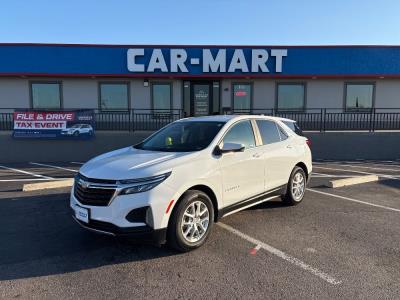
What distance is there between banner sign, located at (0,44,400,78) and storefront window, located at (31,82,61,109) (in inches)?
47.2

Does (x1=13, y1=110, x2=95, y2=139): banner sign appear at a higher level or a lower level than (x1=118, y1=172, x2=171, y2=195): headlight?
higher

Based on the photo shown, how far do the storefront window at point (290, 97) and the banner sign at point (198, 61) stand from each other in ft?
3.61

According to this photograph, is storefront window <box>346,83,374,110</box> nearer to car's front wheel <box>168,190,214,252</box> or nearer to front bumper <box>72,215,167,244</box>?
car's front wheel <box>168,190,214,252</box>

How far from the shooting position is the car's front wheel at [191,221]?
4.06 meters

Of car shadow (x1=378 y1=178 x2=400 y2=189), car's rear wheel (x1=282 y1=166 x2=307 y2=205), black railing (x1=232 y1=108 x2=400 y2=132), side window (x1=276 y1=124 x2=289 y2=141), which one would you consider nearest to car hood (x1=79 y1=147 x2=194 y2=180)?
side window (x1=276 y1=124 x2=289 y2=141)

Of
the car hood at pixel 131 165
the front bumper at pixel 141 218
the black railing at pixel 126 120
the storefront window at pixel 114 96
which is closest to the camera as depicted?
the front bumper at pixel 141 218

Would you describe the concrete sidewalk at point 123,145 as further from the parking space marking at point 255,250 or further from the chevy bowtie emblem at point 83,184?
the parking space marking at point 255,250

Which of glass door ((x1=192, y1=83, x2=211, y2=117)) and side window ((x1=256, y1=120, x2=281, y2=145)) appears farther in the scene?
glass door ((x1=192, y1=83, x2=211, y2=117))

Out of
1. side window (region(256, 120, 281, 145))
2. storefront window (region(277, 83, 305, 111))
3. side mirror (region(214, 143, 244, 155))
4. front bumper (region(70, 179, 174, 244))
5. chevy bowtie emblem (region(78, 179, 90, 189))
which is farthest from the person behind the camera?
storefront window (region(277, 83, 305, 111))

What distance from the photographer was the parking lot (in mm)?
3404

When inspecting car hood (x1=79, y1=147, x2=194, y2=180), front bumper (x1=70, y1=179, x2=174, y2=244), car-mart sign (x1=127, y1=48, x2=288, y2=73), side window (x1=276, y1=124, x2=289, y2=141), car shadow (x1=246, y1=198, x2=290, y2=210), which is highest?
car-mart sign (x1=127, y1=48, x2=288, y2=73)

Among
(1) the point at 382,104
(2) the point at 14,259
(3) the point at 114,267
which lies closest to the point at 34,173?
(2) the point at 14,259

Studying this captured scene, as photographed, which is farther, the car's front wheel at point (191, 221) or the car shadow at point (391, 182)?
the car shadow at point (391, 182)

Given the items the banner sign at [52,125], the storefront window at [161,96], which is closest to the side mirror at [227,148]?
the banner sign at [52,125]
